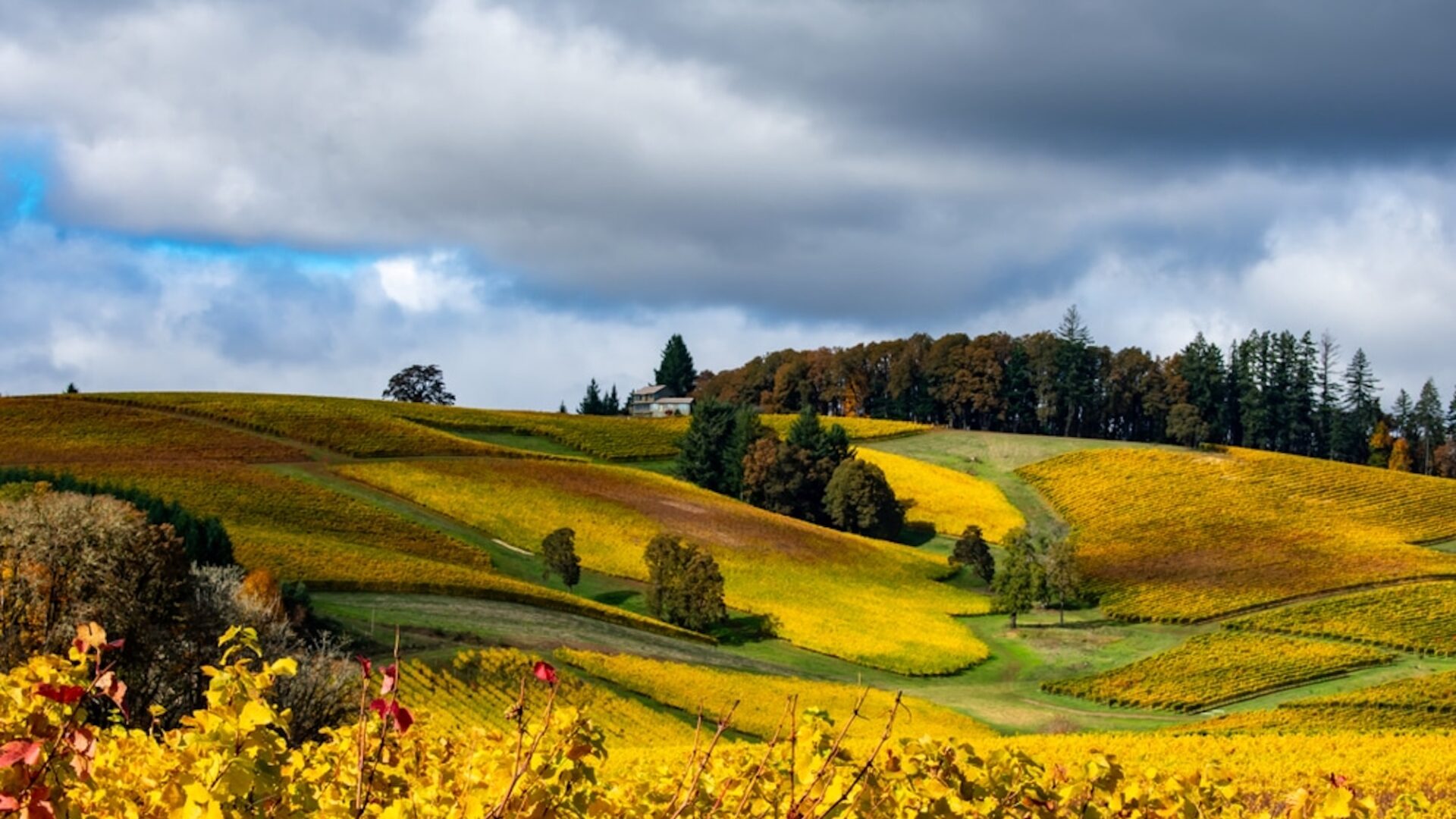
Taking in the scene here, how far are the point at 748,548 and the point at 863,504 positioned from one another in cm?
1820

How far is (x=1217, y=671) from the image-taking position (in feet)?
186

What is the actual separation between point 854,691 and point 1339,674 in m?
24.4

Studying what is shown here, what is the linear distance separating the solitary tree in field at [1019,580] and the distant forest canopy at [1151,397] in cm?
6555

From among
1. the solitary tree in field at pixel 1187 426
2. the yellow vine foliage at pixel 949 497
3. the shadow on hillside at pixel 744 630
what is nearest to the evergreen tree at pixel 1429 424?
the solitary tree in field at pixel 1187 426

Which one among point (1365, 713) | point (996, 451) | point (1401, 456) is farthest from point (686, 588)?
point (1401, 456)

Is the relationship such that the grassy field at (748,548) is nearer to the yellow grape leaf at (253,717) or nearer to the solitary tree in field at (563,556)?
the solitary tree in field at (563,556)

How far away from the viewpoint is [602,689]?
40.7m

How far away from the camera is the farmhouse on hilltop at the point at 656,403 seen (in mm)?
150125

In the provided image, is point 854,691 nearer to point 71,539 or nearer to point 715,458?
point 71,539

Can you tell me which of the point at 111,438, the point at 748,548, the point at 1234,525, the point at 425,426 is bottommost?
the point at 748,548

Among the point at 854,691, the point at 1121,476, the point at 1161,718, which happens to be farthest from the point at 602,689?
the point at 1121,476

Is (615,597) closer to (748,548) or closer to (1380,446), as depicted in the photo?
(748,548)

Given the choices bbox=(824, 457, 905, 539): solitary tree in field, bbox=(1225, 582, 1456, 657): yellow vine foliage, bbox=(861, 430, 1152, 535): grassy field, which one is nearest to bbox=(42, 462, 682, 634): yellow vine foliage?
bbox=(824, 457, 905, 539): solitary tree in field

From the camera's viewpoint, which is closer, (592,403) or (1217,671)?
(1217,671)
